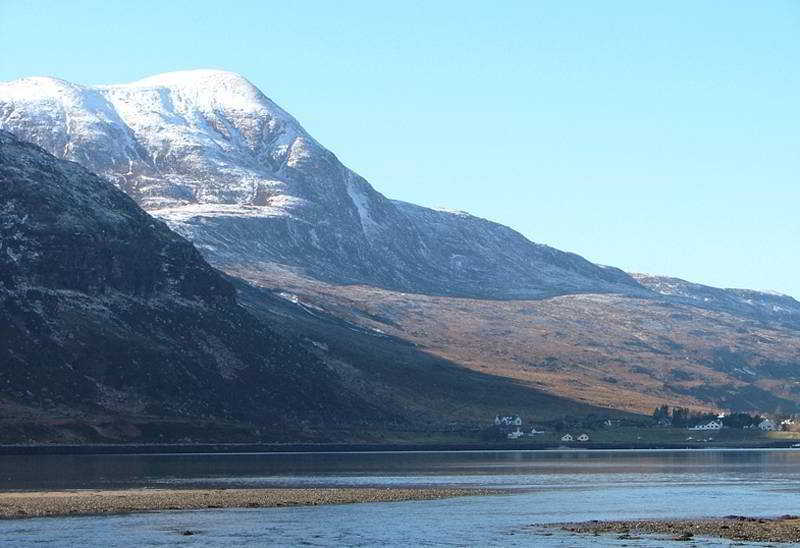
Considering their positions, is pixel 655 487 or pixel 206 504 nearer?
pixel 206 504

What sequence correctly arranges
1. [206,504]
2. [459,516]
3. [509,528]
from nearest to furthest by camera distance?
[509,528], [459,516], [206,504]

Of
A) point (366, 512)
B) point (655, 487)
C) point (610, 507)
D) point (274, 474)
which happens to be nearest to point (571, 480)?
point (655, 487)

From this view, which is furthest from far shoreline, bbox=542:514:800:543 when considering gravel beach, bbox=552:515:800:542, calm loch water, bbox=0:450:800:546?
calm loch water, bbox=0:450:800:546

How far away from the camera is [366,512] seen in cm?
A: 13288

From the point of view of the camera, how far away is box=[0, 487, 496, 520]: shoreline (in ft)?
429

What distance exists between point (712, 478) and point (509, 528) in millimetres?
86719

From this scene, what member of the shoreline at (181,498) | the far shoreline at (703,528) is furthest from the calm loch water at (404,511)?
the shoreline at (181,498)

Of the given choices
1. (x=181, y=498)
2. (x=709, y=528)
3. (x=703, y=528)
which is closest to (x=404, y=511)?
(x=181, y=498)

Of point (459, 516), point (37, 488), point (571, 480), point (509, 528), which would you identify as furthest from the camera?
point (571, 480)

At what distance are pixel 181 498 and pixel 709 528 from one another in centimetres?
5416

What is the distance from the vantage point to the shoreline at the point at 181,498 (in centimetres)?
13062

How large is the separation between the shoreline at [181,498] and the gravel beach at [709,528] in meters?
33.2

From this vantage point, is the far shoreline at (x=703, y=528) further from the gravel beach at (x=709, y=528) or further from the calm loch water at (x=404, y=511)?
the calm loch water at (x=404, y=511)

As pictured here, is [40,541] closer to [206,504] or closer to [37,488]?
[206,504]
